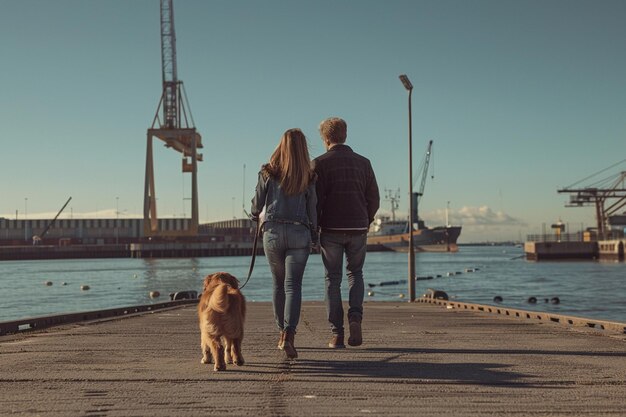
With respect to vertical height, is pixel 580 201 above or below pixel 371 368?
above

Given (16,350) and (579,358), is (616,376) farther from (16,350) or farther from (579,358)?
(16,350)

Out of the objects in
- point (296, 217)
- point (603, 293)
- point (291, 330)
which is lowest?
point (603, 293)

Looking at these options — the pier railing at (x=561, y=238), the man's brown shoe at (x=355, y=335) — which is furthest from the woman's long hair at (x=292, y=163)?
the pier railing at (x=561, y=238)

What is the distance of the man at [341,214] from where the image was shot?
561 cm

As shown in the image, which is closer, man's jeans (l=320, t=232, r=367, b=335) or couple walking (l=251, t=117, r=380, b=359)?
couple walking (l=251, t=117, r=380, b=359)

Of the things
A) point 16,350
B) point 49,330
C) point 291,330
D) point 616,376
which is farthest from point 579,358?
point 49,330

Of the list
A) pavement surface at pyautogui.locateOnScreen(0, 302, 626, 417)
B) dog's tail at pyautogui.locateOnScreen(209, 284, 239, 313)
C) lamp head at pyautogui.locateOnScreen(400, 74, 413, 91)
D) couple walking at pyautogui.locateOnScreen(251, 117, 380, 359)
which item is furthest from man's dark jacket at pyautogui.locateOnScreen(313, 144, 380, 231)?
lamp head at pyautogui.locateOnScreen(400, 74, 413, 91)

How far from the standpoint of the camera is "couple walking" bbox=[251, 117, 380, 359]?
5.19 m

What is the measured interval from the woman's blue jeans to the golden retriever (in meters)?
0.61

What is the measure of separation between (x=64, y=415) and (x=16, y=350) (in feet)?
9.18

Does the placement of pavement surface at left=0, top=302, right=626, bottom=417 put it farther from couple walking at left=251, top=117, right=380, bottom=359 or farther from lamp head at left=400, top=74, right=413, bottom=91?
lamp head at left=400, top=74, right=413, bottom=91

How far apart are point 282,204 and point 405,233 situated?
158m

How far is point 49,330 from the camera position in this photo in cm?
803

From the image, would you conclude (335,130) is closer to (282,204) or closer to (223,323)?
(282,204)
